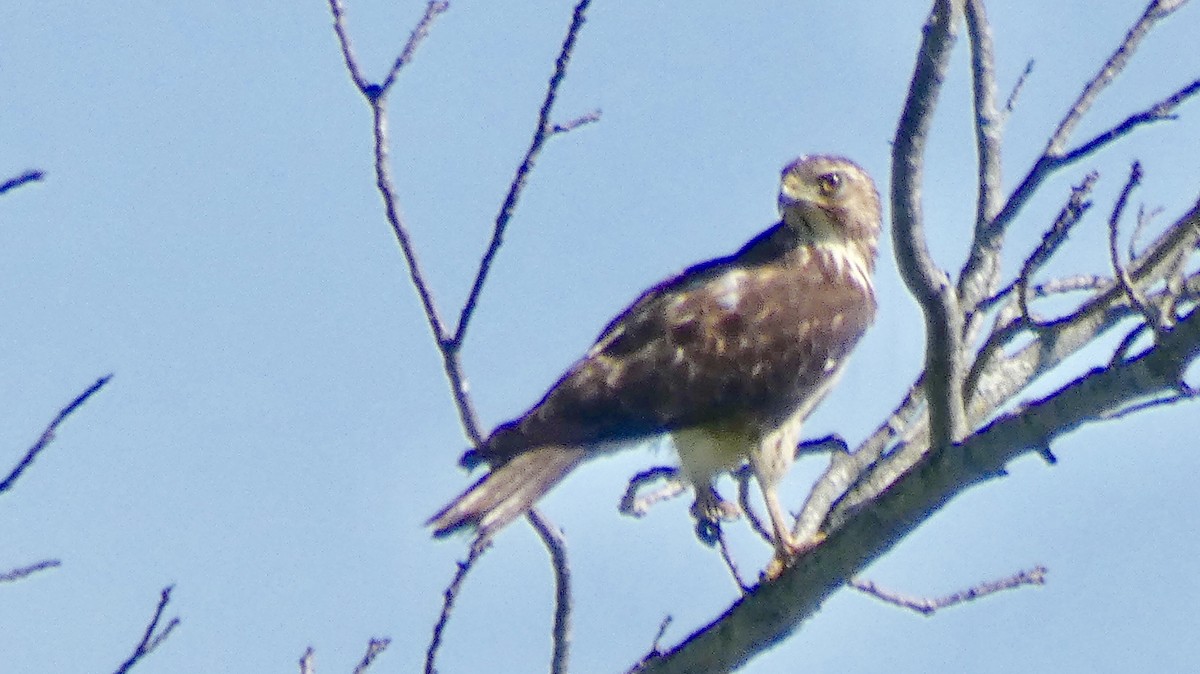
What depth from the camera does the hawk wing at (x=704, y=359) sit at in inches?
205

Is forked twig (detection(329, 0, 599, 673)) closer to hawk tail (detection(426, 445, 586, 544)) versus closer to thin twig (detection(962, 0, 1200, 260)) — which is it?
hawk tail (detection(426, 445, 586, 544))

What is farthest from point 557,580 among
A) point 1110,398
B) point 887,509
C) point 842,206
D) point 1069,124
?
point 842,206

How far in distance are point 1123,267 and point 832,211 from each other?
280 cm

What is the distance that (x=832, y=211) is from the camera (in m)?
6.22

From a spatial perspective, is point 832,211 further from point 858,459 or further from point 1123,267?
point 1123,267

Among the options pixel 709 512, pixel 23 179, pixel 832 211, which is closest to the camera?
pixel 23 179

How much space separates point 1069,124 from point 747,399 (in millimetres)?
1452

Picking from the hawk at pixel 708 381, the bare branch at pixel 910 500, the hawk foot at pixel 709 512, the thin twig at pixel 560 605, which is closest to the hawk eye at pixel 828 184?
the hawk at pixel 708 381

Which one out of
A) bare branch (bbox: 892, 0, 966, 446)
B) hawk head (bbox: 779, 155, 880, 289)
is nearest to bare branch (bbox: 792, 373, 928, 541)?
hawk head (bbox: 779, 155, 880, 289)

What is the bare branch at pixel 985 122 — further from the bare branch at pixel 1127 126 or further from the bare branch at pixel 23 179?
the bare branch at pixel 23 179

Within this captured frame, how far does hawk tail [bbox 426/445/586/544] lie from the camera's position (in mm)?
4527

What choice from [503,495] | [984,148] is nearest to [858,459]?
[984,148]

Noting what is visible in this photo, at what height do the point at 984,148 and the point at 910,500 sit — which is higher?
the point at 984,148

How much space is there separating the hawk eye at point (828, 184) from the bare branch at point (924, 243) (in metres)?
2.67
